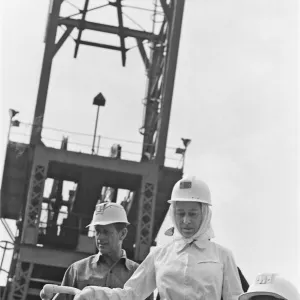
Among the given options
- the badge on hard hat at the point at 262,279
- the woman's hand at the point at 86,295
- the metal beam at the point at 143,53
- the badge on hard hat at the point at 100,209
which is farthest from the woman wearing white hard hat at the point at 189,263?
the metal beam at the point at 143,53

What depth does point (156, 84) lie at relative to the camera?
38406mm

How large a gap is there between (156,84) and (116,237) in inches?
1184

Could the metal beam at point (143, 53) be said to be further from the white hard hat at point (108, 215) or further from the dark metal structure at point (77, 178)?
the white hard hat at point (108, 215)

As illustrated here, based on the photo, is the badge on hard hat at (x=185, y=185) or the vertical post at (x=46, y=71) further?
the vertical post at (x=46, y=71)

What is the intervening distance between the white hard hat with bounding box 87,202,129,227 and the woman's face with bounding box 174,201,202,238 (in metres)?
1.46

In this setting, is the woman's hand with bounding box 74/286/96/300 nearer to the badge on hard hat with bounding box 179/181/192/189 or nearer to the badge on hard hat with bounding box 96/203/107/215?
the badge on hard hat with bounding box 179/181/192/189

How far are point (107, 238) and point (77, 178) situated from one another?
86.1ft

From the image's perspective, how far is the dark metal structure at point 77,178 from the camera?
109 ft

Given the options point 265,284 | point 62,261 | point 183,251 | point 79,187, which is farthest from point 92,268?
point 79,187

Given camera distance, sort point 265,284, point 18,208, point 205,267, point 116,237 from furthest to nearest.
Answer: point 18,208
point 116,237
point 205,267
point 265,284

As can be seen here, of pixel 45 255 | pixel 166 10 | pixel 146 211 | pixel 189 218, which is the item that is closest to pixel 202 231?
pixel 189 218

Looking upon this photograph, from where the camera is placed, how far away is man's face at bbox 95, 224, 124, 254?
8406 mm

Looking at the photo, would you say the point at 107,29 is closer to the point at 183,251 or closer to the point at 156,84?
the point at 156,84

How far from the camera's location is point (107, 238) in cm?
845
